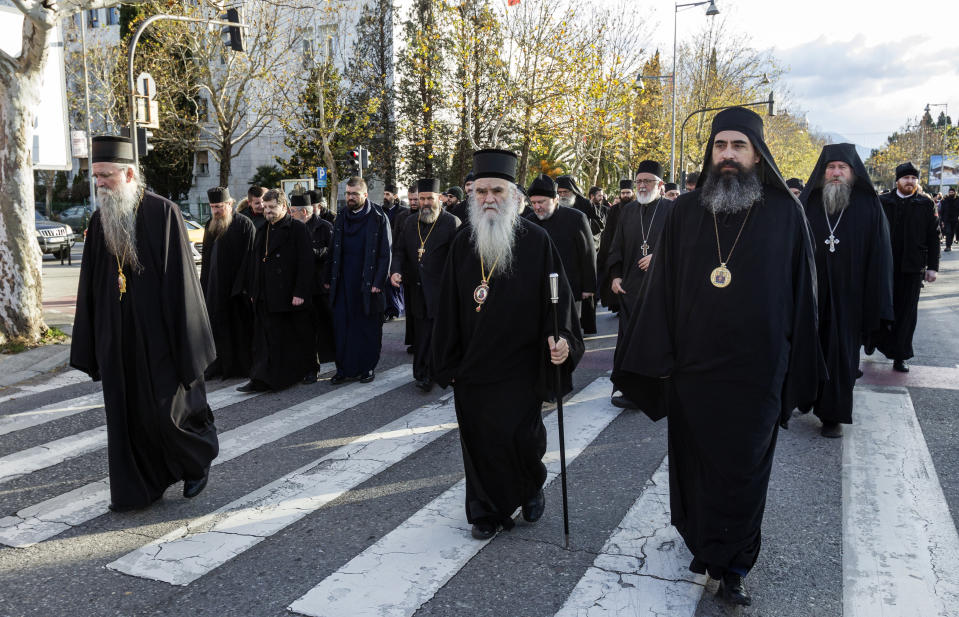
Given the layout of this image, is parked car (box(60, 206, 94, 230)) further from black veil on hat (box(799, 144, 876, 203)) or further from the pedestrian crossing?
black veil on hat (box(799, 144, 876, 203))

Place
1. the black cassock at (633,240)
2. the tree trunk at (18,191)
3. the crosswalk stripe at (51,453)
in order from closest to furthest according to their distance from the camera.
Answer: the crosswalk stripe at (51,453) < the black cassock at (633,240) < the tree trunk at (18,191)

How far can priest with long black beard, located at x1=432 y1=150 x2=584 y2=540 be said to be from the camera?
13.3 feet

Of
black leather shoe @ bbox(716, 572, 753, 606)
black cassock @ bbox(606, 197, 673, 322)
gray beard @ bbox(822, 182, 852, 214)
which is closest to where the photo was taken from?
black leather shoe @ bbox(716, 572, 753, 606)

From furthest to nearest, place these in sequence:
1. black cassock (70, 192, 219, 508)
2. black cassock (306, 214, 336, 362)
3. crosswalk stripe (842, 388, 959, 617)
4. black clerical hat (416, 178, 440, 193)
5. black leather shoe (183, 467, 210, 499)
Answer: black cassock (306, 214, 336, 362) < black clerical hat (416, 178, 440, 193) < black leather shoe (183, 467, 210, 499) < black cassock (70, 192, 219, 508) < crosswalk stripe (842, 388, 959, 617)

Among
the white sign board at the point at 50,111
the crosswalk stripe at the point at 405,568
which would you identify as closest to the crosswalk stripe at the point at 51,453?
the crosswalk stripe at the point at 405,568

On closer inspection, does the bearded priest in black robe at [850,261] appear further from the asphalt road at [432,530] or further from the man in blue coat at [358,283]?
the man in blue coat at [358,283]

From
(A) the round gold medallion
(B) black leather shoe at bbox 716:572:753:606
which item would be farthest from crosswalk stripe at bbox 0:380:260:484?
(A) the round gold medallion

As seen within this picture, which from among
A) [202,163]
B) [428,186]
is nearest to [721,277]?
[428,186]

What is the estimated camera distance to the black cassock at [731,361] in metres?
3.35

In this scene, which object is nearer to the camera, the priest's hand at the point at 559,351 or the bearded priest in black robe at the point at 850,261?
the priest's hand at the point at 559,351

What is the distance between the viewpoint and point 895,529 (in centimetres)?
417

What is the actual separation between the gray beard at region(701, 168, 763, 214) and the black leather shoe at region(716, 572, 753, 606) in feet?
5.56

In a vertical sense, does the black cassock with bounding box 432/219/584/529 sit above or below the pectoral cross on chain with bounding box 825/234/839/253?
below

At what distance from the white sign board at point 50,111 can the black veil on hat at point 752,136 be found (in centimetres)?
1108
